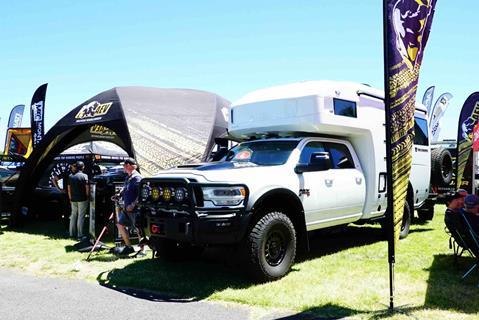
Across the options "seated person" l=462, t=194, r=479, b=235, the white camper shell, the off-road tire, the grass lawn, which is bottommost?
the grass lawn

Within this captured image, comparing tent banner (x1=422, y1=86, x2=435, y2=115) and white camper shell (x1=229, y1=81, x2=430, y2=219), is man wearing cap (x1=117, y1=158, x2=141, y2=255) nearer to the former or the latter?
white camper shell (x1=229, y1=81, x2=430, y2=219)

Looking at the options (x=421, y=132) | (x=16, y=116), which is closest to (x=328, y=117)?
(x=421, y=132)

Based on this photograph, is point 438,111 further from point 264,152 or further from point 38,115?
point 264,152

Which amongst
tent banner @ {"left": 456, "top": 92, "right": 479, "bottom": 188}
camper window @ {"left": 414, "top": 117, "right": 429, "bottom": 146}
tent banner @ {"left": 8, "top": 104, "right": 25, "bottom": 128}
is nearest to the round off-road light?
camper window @ {"left": 414, "top": 117, "right": 429, "bottom": 146}

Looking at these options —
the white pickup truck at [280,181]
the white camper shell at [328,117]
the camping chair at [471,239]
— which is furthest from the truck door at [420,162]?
the camping chair at [471,239]

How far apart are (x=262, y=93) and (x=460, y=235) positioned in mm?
3823

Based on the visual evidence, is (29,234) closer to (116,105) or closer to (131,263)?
(116,105)

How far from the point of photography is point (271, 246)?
239 inches

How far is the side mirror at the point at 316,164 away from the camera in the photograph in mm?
6492

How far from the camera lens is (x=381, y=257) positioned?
7328 mm

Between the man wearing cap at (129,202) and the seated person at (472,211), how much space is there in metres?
4.95

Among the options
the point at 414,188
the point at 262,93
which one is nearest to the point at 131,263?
the point at 262,93

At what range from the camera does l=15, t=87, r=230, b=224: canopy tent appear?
34.7ft

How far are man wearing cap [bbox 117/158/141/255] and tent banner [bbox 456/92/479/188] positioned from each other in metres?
8.92
